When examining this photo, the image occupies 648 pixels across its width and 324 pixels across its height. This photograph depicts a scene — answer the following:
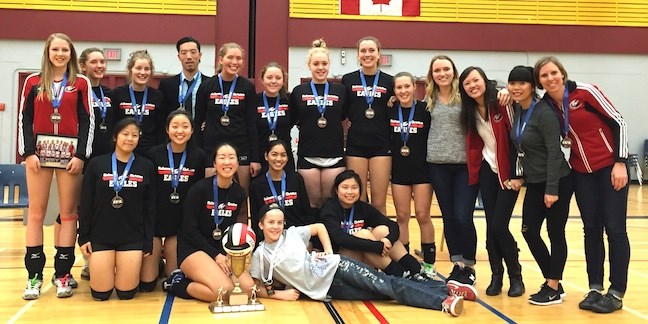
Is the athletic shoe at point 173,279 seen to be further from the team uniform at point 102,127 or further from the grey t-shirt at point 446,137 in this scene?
the grey t-shirt at point 446,137

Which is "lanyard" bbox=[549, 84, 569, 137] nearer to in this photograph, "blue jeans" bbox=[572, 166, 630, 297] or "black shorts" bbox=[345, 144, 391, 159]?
"blue jeans" bbox=[572, 166, 630, 297]

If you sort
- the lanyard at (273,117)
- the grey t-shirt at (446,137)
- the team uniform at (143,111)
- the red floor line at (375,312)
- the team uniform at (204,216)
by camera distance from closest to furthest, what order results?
the red floor line at (375,312)
the team uniform at (204,216)
the grey t-shirt at (446,137)
the team uniform at (143,111)
the lanyard at (273,117)

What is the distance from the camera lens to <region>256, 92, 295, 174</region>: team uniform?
15.8ft

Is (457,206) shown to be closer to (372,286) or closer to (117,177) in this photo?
(372,286)

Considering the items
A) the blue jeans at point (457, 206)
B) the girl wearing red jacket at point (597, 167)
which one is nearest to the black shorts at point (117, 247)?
the blue jeans at point (457, 206)

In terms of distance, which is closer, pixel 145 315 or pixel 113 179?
pixel 145 315

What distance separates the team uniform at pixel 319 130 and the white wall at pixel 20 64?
8574 millimetres

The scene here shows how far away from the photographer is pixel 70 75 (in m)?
4.14

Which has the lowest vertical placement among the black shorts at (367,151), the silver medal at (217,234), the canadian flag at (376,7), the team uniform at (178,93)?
the silver medal at (217,234)

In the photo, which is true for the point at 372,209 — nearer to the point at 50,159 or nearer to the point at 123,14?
the point at 50,159

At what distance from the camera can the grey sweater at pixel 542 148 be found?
375 centimetres

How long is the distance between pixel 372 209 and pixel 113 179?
202 centimetres

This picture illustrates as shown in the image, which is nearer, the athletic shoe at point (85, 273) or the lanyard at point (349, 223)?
the lanyard at point (349, 223)

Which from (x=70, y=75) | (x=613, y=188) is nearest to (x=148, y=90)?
(x=70, y=75)
